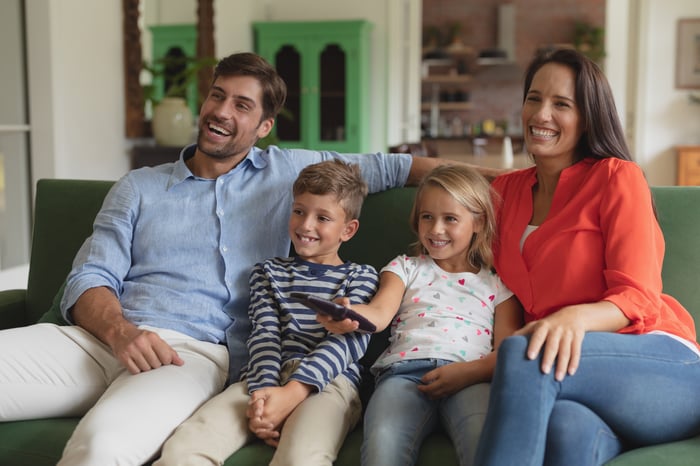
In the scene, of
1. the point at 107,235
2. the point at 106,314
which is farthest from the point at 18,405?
the point at 107,235

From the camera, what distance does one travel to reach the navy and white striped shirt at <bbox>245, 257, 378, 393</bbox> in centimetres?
170

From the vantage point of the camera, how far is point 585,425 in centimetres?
137

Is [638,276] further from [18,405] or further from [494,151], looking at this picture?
[494,151]

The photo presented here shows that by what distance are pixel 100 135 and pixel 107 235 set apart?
8.02ft

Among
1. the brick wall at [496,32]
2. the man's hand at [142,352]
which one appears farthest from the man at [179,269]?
the brick wall at [496,32]

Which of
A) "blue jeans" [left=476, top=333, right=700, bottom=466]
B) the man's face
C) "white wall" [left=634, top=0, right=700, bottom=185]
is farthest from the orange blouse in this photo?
"white wall" [left=634, top=0, right=700, bottom=185]

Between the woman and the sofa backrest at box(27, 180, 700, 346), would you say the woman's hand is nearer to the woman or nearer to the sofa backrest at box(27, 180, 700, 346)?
the woman

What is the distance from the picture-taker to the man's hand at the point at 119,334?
1734 millimetres

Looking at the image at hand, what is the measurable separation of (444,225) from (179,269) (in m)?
0.66

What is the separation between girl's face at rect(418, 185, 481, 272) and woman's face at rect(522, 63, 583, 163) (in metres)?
0.22

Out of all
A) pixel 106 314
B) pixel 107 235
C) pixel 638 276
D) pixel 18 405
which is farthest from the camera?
pixel 107 235

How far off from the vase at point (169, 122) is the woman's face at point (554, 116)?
3144mm

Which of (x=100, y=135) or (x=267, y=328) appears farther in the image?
(x=100, y=135)

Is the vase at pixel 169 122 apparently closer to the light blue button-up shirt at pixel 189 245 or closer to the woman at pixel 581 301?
the light blue button-up shirt at pixel 189 245
